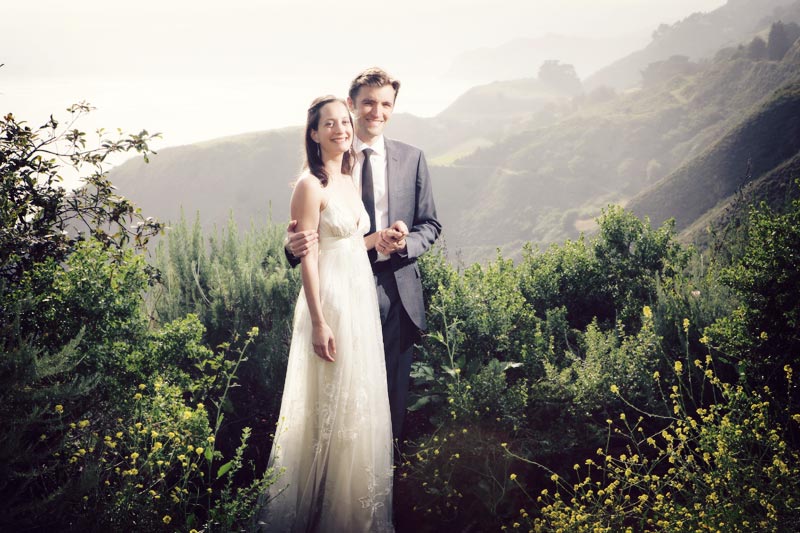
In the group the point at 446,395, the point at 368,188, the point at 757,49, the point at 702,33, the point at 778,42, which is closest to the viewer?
the point at 368,188

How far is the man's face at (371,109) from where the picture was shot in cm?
327

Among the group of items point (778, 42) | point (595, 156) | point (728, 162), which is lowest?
point (728, 162)

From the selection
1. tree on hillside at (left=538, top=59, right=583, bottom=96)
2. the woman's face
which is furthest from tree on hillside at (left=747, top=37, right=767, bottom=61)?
the woman's face

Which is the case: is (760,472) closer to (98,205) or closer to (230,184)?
(98,205)

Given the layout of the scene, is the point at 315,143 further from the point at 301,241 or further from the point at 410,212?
the point at 410,212

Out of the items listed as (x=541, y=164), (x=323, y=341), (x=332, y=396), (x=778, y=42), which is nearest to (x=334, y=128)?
(x=323, y=341)

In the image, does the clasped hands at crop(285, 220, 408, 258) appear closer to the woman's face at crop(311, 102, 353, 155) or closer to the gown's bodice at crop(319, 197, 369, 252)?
the gown's bodice at crop(319, 197, 369, 252)

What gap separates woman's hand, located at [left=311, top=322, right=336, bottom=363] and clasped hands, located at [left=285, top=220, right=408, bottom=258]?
402 mm

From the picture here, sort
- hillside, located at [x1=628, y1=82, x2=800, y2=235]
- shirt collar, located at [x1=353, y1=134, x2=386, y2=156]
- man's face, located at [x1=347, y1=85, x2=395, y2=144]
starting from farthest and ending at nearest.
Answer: hillside, located at [x1=628, y1=82, x2=800, y2=235]
shirt collar, located at [x1=353, y1=134, x2=386, y2=156]
man's face, located at [x1=347, y1=85, x2=395, y2=144]

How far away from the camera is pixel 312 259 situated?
2.90m

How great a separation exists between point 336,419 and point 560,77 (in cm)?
16851

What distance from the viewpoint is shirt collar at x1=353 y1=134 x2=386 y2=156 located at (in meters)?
3.38

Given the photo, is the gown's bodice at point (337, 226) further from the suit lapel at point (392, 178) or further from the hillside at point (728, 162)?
the hillside at point (728, 162)

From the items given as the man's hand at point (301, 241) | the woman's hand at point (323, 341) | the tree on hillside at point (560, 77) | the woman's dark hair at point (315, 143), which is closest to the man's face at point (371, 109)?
the woman's dark hair at point (315, 143)
